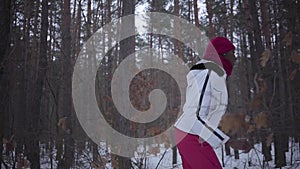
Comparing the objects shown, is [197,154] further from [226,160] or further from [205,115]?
[226,160]

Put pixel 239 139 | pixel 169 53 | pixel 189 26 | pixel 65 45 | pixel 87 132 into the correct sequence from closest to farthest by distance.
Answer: pixel 239 139 < pixel 65 45 < pixel 87 132 < pixel 189 26 < pixel 169 53

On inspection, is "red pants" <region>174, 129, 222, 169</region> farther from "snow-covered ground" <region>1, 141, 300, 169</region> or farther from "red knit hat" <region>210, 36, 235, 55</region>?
"red knit hat" <region>210, 36, 235, 55</region>

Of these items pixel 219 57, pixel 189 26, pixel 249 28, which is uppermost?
pixel 189 26

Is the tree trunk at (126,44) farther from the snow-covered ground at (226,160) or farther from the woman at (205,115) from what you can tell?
the woman at (205,115)

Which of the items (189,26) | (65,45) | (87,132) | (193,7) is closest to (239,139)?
(65,45)

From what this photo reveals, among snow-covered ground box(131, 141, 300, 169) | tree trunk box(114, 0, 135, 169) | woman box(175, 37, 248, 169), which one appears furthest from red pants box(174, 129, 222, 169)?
tree trunk box(114, 0, 135, 169)

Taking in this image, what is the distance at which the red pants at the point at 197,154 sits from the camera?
298 cm

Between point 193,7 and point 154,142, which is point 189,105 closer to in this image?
point 154,142

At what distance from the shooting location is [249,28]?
13.1 m

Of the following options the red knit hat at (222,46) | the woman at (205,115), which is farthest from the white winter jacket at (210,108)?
the red knit hat at (222,46)

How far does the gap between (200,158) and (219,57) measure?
850 millimetres

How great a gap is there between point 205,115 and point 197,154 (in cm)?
32

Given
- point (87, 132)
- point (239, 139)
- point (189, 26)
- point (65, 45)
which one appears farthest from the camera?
point (189, 26)

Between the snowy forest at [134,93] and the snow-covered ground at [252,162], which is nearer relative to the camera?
the snowy forest at [134,93]
